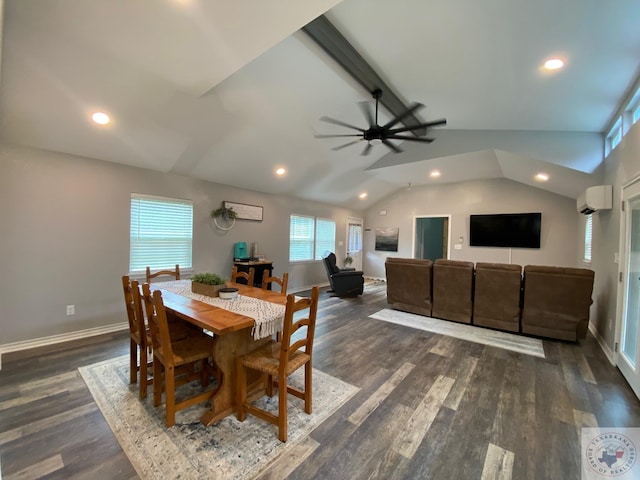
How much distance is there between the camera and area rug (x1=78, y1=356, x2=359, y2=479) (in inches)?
63.4

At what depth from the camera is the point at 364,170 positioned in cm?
651

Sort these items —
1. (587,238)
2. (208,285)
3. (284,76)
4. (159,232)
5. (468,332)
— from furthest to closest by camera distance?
(587,238) → (159,232) → (468,332) → (284,76) → (208,285)

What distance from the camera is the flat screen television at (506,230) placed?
6.32 meters

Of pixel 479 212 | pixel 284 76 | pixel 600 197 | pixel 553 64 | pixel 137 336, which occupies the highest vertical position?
pixel 284 76

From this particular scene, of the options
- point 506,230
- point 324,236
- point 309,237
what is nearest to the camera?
point 506,230

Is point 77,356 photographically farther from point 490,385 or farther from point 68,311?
point 490,385

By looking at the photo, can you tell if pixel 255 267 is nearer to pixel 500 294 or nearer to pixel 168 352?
→ pixel 168 352

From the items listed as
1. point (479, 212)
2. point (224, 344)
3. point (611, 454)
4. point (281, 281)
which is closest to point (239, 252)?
point (281, 281)

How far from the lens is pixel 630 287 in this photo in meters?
2.83

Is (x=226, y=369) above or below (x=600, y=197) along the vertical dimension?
below

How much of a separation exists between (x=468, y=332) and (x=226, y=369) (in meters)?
→ 3.54

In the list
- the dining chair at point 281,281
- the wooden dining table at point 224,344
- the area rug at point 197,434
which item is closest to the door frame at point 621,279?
the area rug at point 197,434

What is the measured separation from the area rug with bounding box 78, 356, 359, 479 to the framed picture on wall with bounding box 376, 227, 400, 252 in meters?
6.38

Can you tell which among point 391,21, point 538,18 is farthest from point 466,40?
point 391,21
